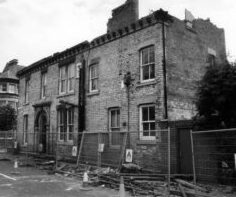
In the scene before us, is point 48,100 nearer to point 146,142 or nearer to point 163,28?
point 146,142

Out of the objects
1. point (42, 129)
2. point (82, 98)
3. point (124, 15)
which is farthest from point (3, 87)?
point (124, 15)

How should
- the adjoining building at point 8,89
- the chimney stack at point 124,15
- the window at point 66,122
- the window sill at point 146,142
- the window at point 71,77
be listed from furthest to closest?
the adjoining building at point 8,89
the window at point 71,77
the window at point 66,122
the chimney stack at point 124,15
the window sill at point 146,142

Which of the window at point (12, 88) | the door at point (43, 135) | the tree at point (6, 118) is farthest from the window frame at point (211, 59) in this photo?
the window at point (12, 88)

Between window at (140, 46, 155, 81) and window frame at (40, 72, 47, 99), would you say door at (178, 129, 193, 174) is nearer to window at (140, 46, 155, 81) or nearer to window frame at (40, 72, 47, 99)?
window at (140, 46, 155, 81)

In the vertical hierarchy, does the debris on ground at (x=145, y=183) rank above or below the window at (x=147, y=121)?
below

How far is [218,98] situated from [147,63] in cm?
537

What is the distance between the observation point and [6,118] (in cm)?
3819

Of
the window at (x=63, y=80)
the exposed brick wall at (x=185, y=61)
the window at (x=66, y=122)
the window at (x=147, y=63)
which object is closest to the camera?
the exposed brick wall at (x=185, y=61)

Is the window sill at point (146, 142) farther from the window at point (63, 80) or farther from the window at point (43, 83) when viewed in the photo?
the window at point (43, 83)

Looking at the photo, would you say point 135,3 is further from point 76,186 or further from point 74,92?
point 76,186

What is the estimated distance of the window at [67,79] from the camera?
2145 cm

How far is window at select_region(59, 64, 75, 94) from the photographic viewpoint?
21.5 meters

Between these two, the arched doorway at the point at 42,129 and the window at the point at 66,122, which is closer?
the window at the point at 66,122

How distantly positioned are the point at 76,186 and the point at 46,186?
1136 mm
